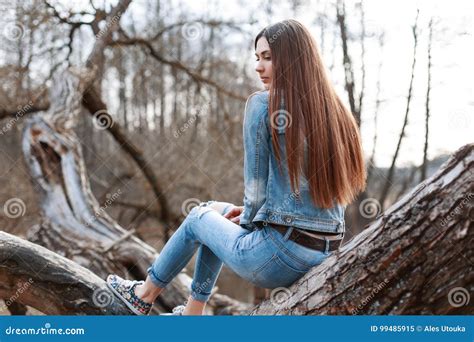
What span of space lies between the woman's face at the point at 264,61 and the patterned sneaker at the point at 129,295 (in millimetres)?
1004

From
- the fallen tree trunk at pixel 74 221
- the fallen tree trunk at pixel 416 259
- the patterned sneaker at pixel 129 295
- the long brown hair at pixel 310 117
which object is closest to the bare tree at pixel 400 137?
the fallen tree trunk at pixel 74 221

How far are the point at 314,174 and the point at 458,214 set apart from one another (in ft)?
1.80

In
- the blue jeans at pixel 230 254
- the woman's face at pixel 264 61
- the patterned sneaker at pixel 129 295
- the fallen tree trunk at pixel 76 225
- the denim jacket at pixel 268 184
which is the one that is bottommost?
the fallen tree trunk at pixel 76 225

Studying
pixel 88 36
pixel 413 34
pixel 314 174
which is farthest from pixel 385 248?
pixel 88 36

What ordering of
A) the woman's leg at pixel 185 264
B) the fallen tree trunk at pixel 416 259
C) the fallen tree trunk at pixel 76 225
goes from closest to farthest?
the fallen tree trunk at pixel 416 259 < the woman's leg at pixel 185 264 < the fallen tree trunk at pixel 76 225

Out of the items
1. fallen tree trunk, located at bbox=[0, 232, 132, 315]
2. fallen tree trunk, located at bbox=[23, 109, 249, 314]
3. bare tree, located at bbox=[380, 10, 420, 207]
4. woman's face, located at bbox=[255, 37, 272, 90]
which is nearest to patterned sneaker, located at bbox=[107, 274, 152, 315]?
fallen tree trunk, located at bbox=[0, 232, 132, 315]

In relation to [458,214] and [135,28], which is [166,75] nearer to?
[135,28]

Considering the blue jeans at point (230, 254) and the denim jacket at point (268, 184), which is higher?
the denim jacket at point (268, 184)

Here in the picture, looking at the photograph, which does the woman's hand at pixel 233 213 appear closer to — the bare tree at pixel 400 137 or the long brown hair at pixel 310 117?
the long brown hair at pixel 310 117

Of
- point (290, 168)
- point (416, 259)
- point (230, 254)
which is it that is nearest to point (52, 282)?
point (230, 254)

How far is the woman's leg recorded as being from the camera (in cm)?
235

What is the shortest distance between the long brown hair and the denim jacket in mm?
30

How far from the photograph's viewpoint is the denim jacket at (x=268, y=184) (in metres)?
2.09

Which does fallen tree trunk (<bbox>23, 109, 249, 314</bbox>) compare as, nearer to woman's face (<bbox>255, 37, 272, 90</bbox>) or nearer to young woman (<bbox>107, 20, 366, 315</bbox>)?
young woman (<bbox>107, 20, 366, 315</bbox>)
